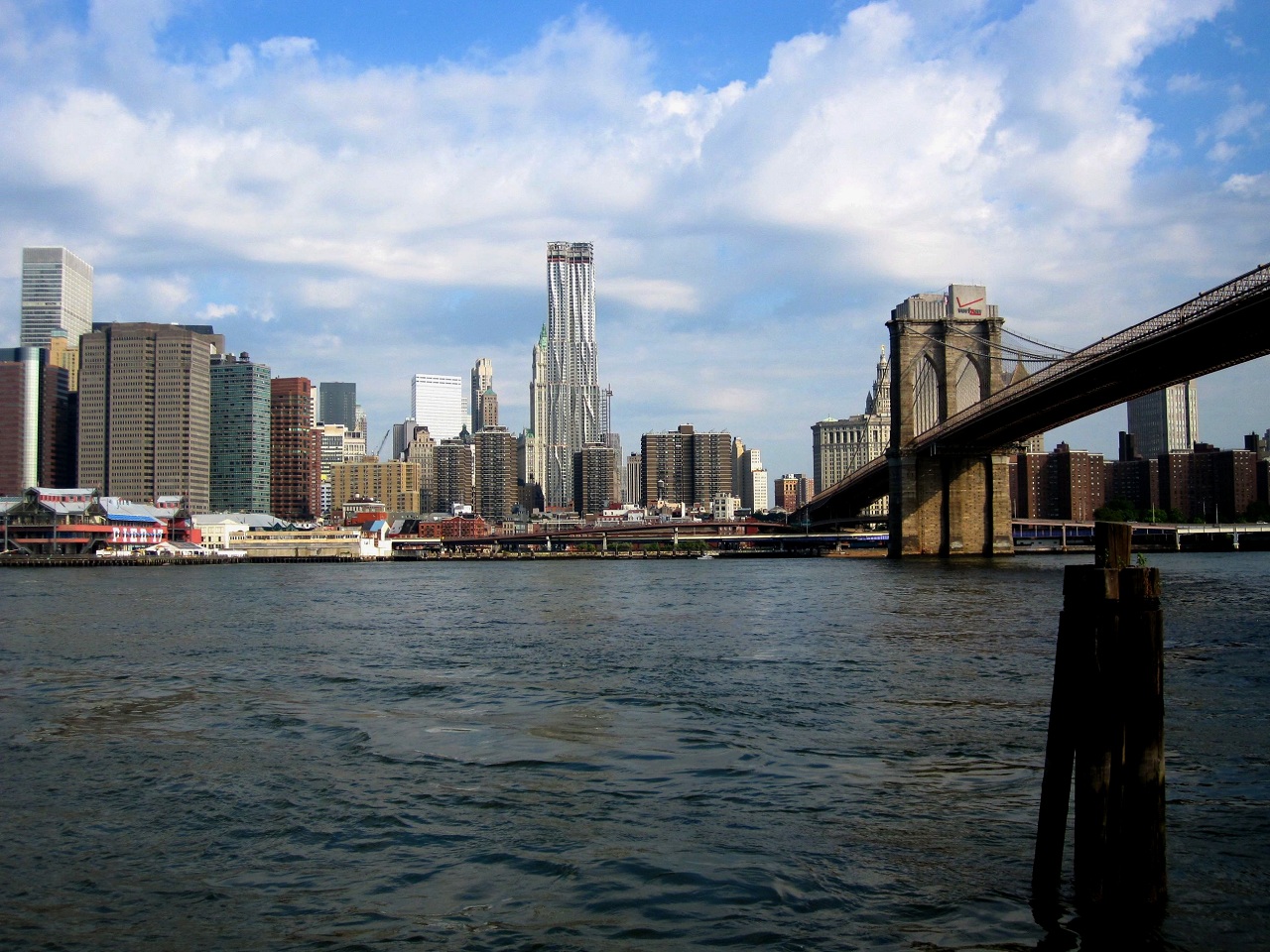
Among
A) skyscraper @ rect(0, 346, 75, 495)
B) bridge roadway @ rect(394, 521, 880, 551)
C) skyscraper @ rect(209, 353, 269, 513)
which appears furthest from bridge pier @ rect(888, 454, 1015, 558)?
skyscraper @ rect(0, 346, 75, 495)

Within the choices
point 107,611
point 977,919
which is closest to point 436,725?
point 977,919

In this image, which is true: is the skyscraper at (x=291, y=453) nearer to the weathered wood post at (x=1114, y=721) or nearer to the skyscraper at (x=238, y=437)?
the skyscraper at (x=238, y=437)

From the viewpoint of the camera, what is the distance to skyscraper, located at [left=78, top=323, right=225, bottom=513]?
159 meters

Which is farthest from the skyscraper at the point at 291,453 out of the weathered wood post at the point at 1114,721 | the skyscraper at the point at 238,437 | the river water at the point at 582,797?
the weathered wood post at the point at 1114,721

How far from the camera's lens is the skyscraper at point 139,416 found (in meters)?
159

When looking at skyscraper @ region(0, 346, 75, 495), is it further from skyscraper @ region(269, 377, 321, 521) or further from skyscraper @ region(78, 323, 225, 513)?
skyscraper @ region(269, 377, 321, 521)

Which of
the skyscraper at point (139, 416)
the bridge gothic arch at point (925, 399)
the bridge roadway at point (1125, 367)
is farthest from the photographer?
the skyscraper at point (139, 416)

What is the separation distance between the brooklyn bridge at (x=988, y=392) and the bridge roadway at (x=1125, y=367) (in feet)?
0.20

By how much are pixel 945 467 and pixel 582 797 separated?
6615 cm

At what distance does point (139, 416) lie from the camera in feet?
524

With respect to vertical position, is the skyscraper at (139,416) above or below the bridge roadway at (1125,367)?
above

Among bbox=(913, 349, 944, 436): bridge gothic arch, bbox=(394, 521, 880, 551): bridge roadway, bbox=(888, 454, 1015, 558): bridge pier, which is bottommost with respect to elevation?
bbox=(394, 521, 880, 551): bridge roadway

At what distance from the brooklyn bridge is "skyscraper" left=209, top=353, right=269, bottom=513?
103847mm

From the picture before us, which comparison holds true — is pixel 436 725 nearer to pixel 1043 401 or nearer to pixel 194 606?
pixel 194 606
